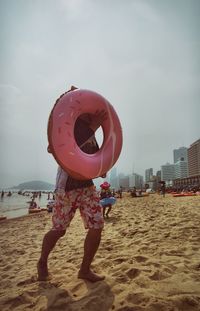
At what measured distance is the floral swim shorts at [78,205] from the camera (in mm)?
2215

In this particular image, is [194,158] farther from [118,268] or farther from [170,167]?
[118,268]

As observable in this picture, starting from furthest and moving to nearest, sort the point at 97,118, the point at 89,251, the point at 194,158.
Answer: the point at 194,158
the point at 97,118
the point at 89,251

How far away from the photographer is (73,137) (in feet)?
7.57

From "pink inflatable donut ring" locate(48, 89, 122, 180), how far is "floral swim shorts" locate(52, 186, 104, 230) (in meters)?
0.18

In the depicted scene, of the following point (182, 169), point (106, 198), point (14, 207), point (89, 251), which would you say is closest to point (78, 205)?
point (89, 251)

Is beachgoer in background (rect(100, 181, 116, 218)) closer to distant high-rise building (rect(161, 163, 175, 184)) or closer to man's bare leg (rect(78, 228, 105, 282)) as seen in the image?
man's bare leg (rect(78, 228, 105, 282))

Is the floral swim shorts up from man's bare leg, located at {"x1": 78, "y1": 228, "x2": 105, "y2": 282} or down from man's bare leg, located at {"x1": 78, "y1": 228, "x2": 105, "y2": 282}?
up

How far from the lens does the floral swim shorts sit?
221 centimetres

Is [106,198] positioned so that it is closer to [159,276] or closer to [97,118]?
[97,118]

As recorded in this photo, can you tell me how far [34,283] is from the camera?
223 centimetres

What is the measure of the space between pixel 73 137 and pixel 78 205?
698mm

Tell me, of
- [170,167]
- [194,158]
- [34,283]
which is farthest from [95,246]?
[170,167]

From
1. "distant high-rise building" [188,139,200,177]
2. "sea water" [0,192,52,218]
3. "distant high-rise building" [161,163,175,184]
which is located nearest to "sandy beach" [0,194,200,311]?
"sea water" [0,192,52,218]

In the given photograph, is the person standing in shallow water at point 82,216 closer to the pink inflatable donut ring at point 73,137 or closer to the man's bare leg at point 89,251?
the man's bare leg at point 89,251
